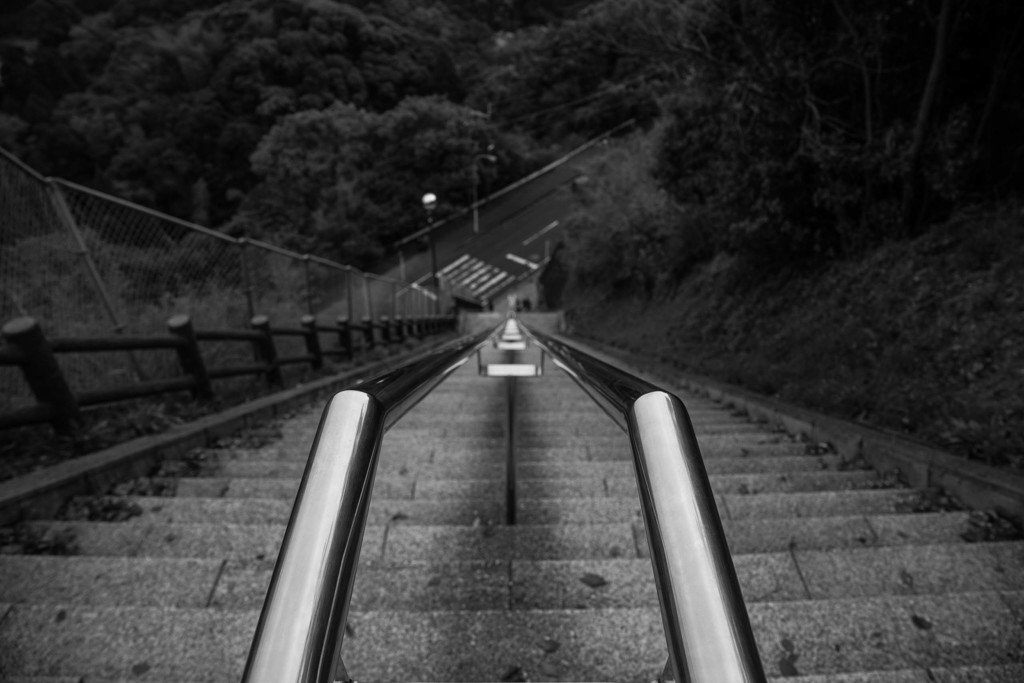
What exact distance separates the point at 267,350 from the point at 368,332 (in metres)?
4.89

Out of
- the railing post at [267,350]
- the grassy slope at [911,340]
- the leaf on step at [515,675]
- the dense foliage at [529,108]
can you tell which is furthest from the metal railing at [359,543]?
the dense foliage at [529,108]

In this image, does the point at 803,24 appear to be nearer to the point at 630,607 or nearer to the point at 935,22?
the point at 935,22

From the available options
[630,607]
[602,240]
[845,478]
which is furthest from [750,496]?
[602,240]

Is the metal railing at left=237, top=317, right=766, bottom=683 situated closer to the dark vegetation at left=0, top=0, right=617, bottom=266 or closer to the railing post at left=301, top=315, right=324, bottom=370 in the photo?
the railing post at left=301, top=315, right=324, bottom=370

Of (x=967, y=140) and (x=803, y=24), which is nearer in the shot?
(x=967, y=140)

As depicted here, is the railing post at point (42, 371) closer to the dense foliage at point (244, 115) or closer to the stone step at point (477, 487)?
the stone step at point (477, 487)

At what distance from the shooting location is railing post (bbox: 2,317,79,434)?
2.87 m

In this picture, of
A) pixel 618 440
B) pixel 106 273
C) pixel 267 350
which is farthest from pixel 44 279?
pixel 618 440

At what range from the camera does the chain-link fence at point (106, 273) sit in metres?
3.63

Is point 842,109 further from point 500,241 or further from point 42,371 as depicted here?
point 500,241

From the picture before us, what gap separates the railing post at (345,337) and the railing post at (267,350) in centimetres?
291

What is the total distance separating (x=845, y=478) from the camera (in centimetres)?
327

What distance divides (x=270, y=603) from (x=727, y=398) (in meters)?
6.31

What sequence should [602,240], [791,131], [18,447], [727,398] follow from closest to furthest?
1. [18,447]
2. [727,398]
3. [791,131]
4. [602,240]
